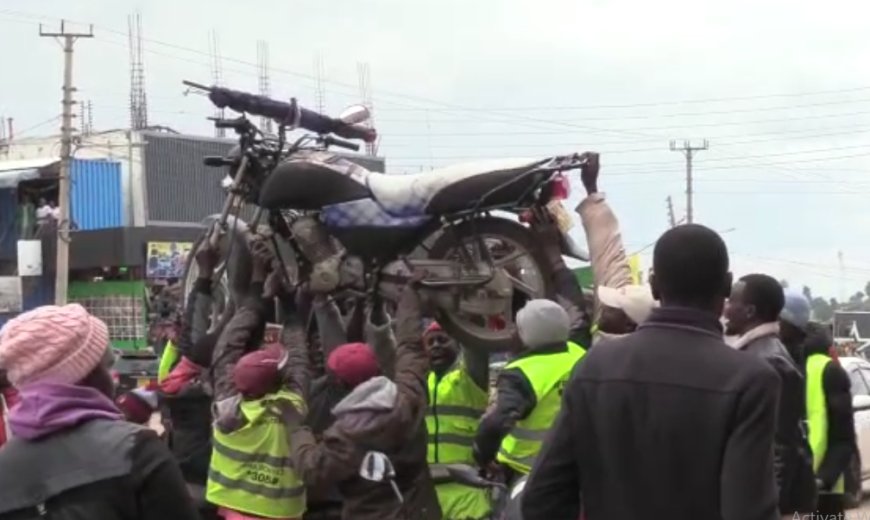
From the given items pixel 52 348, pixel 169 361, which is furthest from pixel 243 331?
pixel 52 348

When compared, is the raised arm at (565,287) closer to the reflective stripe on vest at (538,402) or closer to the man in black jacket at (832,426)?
the reflective stripe on vest at (538,402)

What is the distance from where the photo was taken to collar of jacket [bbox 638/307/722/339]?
359cm

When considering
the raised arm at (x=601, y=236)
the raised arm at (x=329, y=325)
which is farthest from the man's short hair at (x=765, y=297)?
the raised arm at (x=329, y=325)

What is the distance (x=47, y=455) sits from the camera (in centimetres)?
354

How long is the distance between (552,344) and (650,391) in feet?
8.74

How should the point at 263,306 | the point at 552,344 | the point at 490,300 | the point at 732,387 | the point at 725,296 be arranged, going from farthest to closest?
the point at 263,306
the point at 490,300
the point at 552,344
the point at 725,296
the point at 732,387

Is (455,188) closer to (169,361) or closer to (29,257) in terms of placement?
(169,361)

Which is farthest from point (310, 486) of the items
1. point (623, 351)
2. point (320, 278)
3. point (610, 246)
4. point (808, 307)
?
point (623, 351)

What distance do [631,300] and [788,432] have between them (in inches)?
35.1

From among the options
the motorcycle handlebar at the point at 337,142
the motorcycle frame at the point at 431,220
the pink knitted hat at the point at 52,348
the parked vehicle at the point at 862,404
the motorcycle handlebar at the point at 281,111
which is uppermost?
the motorcycle handlebar at the point at 281,111

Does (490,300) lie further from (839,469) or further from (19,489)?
(19,489)

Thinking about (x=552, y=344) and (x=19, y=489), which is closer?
(x=19, y=489)

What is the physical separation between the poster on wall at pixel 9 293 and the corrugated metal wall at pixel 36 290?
0.18m

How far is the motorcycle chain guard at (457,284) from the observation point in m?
6.52
